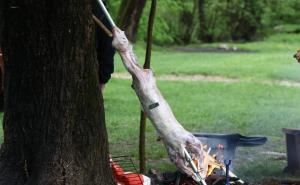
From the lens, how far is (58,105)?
14.0 ft

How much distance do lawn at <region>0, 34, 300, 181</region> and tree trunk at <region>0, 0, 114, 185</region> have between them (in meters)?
1.99

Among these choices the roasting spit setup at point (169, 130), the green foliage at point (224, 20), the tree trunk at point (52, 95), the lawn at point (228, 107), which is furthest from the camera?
the green foliage at point (224, 20)

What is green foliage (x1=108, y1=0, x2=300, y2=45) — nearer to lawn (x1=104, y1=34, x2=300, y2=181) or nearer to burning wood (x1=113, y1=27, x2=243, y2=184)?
lawn (x1=104, y1=34, x2=300, y2=181)

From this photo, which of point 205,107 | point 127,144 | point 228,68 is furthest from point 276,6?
point 127,144

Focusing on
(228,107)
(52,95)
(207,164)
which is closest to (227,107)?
(228,107)

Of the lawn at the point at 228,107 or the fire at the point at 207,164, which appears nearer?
the fire at the point at 207,164

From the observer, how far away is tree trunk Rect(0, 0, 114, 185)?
13.8 feet

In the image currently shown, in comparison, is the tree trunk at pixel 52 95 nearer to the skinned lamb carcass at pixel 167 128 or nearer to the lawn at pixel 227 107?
the skinned lamb carcass at pixel 167 128

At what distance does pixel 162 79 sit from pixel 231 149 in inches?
473

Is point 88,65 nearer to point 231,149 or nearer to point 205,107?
point 231,149

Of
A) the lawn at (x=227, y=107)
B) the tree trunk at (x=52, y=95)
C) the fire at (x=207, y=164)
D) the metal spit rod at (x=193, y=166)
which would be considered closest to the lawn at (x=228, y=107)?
the lawn at (x=227, y=107)

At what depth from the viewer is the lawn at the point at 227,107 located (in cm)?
713

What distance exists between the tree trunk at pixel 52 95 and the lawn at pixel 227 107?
1.99 m

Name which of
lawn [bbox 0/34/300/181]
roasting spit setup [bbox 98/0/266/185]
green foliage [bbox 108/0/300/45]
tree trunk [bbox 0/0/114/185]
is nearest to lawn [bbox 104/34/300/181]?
lawn [bbox 0/34/300/181]
